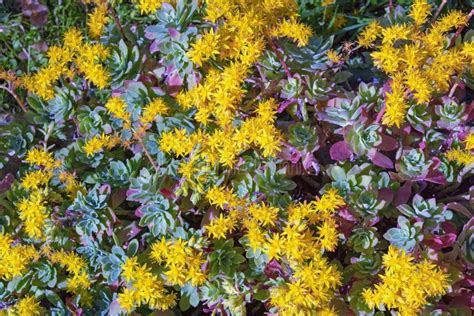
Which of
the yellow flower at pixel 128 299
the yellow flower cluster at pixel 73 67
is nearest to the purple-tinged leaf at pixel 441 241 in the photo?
the yellow flower at pixel 128 299

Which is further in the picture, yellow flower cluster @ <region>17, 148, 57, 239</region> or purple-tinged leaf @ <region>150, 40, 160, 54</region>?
purple-tinged leaf @ <region>150, 40, 160, 54</region>

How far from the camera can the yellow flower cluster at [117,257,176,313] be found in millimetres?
1455

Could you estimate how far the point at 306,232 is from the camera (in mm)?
1468

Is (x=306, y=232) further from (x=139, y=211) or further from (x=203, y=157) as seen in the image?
(x=139, y=211)

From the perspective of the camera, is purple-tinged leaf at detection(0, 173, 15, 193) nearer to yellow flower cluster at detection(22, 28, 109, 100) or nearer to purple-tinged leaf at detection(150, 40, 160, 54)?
yellow flower cluster at detection(22, 28, 109, 100)

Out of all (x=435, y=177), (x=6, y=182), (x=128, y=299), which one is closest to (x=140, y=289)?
(x=128, y=299)

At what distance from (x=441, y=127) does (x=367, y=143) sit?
0.87ft

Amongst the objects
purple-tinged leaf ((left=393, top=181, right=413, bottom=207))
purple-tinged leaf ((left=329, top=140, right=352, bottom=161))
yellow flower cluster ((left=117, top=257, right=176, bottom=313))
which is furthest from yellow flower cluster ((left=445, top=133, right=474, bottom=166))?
yellow flower cluster ((left=117, top=257, right=176, bottom=313))

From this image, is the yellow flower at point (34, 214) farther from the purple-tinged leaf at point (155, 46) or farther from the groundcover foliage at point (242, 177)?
the purple-tinged leaf at point (155, 46)

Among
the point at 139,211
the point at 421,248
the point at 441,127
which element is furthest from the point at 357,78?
the point at 139,211

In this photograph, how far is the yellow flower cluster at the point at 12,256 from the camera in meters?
1.57

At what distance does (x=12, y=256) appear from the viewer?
1565 mm

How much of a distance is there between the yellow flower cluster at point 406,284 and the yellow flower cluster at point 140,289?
55 centimetres

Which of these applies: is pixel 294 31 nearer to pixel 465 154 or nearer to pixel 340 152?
pixel 340 152
